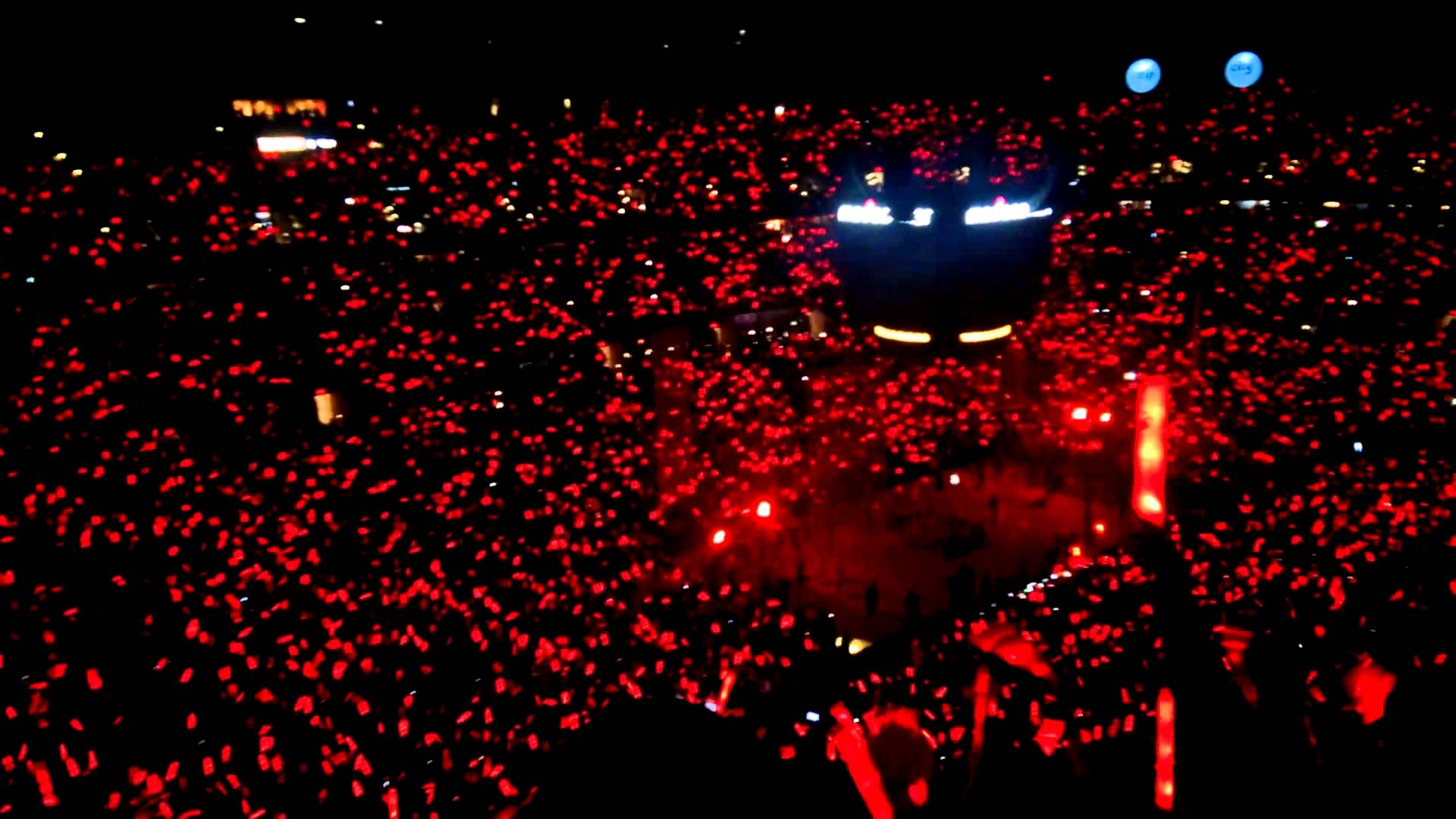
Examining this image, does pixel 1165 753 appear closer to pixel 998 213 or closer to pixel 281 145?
pixel 998 213

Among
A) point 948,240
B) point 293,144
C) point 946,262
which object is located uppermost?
point 293,144

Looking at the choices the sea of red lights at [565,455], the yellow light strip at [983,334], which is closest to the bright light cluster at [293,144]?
the sea of red lights at [565,455]

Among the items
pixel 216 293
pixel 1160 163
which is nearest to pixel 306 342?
pixel 216 293

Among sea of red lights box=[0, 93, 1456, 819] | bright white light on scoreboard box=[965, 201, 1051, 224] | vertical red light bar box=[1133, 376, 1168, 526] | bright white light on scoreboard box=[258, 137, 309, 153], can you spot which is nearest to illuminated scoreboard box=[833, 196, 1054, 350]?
bright white light on scoreboard box=[965, 201, 1051, 224]

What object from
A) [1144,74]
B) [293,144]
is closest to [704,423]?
[293,144]

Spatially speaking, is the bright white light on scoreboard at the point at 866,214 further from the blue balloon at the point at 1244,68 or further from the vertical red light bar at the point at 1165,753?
the vertical red light bar at the point at 1165,753

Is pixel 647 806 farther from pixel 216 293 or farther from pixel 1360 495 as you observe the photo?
pixel 1360 495
